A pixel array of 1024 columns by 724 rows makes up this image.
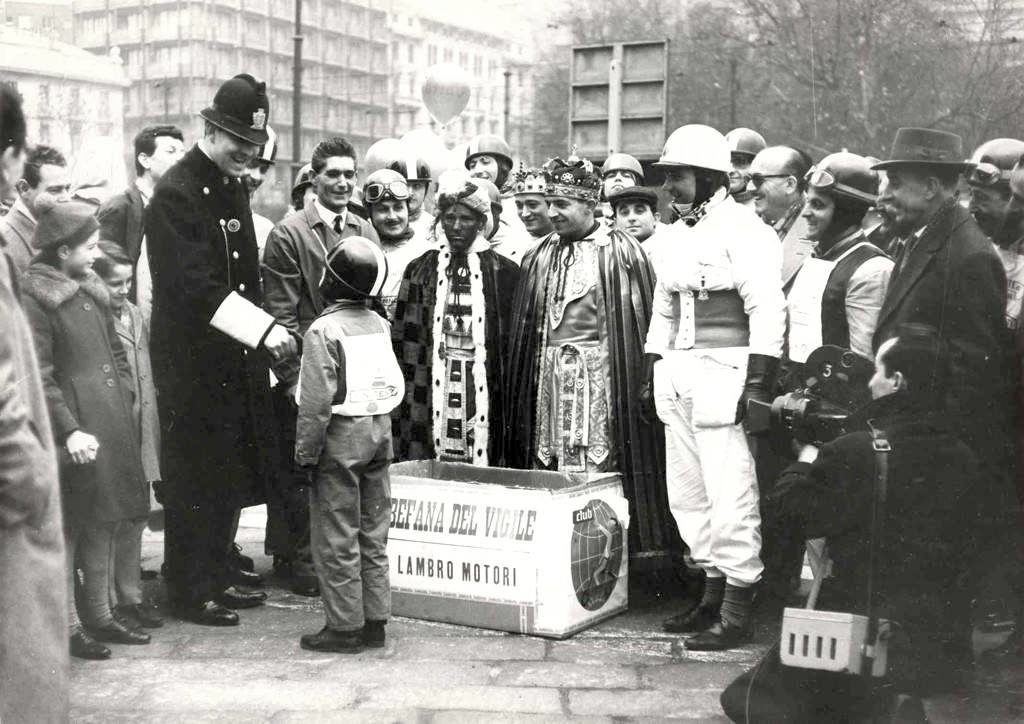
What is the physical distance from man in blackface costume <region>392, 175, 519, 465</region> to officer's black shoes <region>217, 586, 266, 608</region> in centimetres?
110

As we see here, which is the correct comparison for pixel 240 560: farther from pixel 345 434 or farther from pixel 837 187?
pixel 837 187

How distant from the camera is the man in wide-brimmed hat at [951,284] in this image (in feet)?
12.2

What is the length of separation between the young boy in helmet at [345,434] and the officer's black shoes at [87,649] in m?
0.76

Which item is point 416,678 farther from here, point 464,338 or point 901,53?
point 901,53

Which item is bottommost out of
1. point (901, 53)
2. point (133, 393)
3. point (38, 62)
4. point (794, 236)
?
point (133, 393)

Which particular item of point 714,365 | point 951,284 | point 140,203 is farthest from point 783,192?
point 140,203

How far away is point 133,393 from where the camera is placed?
4.98m

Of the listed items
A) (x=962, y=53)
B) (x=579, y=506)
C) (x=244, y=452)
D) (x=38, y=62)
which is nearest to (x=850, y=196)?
(x=962, y=53)

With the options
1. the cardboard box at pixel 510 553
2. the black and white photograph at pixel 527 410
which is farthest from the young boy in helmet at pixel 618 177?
the cardboard box at pixel 510 553

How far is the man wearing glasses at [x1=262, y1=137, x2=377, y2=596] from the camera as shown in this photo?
5672mm

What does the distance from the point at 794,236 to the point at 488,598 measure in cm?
256

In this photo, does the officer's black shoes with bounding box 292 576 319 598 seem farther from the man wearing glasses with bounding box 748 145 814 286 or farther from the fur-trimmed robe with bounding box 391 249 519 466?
the man wearing glasses with bounding box 748 145 814 286

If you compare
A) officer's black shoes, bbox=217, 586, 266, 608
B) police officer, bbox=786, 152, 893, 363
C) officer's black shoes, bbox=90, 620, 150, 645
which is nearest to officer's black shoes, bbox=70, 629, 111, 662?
Result: officer's black shoes, bbox=90, 620, 150, 645

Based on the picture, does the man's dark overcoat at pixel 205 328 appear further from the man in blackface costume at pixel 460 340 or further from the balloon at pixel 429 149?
the balloon at pixel 429 149
